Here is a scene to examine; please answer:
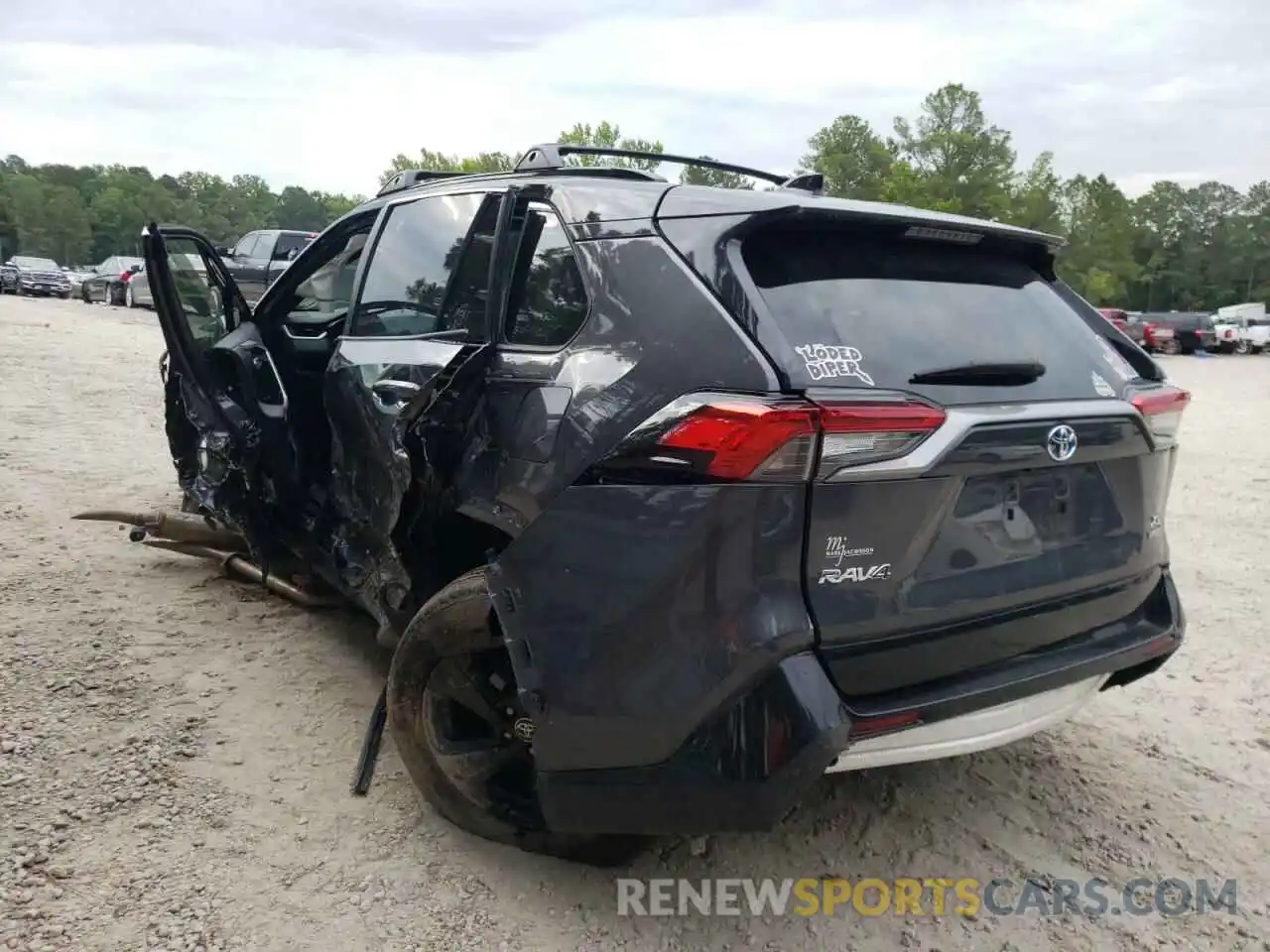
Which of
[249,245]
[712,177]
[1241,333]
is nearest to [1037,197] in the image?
[1241,333]

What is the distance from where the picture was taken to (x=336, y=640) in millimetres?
4020

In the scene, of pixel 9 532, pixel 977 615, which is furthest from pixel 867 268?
pixel 9 532

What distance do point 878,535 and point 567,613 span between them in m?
0.73

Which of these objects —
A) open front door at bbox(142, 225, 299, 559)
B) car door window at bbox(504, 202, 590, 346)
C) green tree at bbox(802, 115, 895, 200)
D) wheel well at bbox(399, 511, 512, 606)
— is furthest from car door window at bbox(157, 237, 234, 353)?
green tree at bbox(802, 115, 895, 200)

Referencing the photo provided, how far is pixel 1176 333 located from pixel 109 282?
117ft

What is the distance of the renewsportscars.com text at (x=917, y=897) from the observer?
2502 mm

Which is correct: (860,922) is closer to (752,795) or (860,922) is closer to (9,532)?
(752,795)

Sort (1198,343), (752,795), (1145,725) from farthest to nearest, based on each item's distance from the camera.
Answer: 1. (1198,343)
2. (1145,725)
3. (752,795)

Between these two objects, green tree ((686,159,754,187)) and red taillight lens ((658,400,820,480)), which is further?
green tree ((686,159,754,187))

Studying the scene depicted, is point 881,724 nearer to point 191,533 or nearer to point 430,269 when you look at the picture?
point 430,269

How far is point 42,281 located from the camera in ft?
106

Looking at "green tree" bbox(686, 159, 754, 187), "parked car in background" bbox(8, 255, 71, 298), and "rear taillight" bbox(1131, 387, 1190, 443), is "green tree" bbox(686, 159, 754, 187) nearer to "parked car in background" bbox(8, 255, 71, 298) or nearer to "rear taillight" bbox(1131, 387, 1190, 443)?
"rear taillight" bbox(1131, 387, 1190, 443)

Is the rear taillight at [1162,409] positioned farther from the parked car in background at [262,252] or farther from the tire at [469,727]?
the parked car in background at [262,252]

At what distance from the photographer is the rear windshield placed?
208cm
